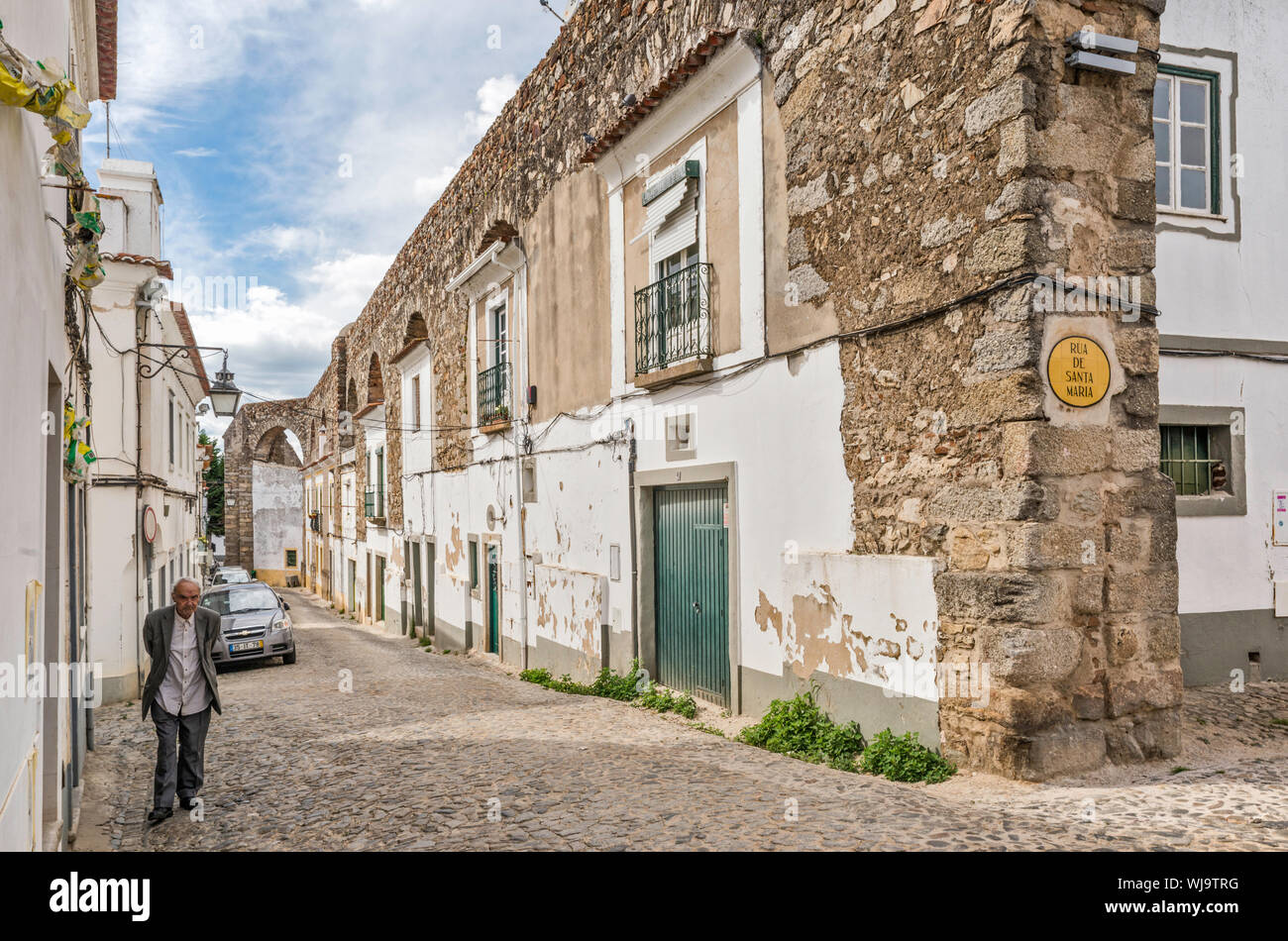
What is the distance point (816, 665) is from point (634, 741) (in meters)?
1.45

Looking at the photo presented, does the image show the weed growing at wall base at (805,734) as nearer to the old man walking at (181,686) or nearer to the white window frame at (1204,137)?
the old man walking at (181,686)

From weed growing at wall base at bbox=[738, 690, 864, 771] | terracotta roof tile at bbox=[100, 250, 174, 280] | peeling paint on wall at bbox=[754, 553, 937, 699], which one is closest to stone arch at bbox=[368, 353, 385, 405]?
terracotta roof tile at bbox=[100, 250, 174, 280]

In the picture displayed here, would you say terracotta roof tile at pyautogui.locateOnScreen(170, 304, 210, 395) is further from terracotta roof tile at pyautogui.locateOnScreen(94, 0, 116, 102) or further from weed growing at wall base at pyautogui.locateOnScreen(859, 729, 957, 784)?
weed growing at wall base at pyautogui.locateOnScreen(859, 729, 957, 784)

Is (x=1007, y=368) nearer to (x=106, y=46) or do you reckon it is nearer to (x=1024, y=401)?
Answer: (x=1024, y=401)

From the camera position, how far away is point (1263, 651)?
787cm

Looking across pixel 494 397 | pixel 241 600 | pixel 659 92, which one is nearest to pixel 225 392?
pixel 494 397

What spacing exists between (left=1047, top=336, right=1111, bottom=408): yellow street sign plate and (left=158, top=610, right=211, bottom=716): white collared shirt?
517cm

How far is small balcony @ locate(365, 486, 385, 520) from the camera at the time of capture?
2236cm

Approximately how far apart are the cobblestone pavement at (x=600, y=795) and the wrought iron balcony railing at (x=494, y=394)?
556 centimetres

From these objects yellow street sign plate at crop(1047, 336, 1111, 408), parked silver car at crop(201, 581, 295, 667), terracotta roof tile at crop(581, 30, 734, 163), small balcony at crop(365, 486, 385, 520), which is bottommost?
parked silver car at crop(201, 581, 295, 667)

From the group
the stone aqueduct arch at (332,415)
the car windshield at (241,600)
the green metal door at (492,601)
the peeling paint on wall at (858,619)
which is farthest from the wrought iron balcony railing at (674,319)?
the stone aqueduct arch at (332,415)

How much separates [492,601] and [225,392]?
15.8 feet

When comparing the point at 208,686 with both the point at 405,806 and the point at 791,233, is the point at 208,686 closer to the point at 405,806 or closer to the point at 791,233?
the point at 405,806
